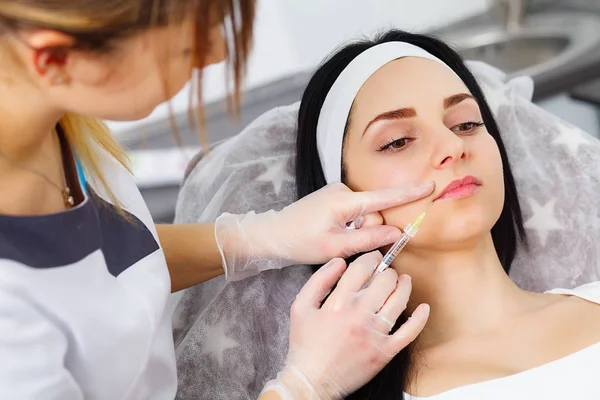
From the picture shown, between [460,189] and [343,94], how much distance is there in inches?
12.3

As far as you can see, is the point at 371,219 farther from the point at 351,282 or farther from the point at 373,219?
the point at 351,282

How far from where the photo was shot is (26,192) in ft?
3.02

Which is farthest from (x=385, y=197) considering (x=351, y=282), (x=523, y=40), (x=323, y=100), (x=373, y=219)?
(x=523, y=40)

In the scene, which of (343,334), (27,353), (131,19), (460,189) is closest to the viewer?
(131,19)

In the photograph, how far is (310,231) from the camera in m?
1.35

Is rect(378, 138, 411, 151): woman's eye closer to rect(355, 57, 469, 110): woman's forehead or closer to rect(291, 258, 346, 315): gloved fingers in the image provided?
rect(355, 57, 469, 110): woman's forehead

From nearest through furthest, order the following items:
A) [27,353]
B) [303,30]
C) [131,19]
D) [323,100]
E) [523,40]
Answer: [131,19], [27,353], [323,100], [303,30], [523,40]

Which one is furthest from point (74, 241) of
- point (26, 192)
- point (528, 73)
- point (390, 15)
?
point (390, 15)

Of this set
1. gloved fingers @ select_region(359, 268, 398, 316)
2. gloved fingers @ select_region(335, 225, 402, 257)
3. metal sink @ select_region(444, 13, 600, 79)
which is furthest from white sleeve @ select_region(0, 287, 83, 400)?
metal sink @ select_region(444, 13, 600, 79)

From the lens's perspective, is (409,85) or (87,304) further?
(409,85)

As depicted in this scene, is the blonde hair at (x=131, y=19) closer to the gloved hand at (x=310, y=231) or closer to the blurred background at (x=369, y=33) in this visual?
the gloved hand at (x=310, y=231)

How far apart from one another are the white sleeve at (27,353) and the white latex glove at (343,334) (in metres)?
0.34

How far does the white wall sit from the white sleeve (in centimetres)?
138

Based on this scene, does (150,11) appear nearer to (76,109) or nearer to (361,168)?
(76,109)
